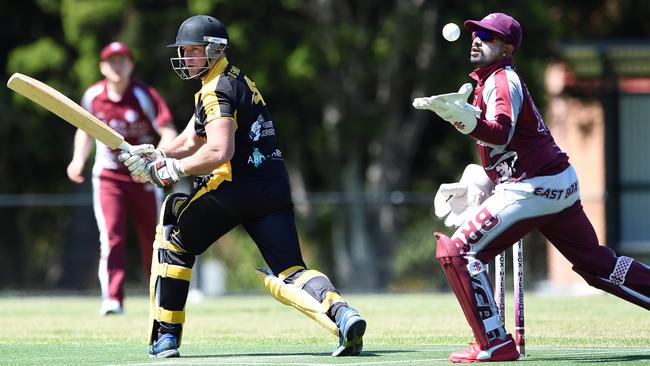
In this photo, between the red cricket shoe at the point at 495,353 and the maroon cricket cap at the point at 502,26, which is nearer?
the red cricket shoe at the point at 495,353

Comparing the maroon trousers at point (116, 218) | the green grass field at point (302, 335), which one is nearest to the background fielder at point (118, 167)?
the maroon trousers at point (116, 218)

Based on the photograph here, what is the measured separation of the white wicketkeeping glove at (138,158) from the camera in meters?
8.37

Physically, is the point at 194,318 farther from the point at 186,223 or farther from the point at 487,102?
the point at 487,102

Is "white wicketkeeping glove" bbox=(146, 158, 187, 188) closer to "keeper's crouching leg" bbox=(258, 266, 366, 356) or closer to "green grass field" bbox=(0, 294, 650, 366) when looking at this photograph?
"keeper's crouching leg" bbox=(258, 266, 366, 356)

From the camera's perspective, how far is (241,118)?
8.54 metres

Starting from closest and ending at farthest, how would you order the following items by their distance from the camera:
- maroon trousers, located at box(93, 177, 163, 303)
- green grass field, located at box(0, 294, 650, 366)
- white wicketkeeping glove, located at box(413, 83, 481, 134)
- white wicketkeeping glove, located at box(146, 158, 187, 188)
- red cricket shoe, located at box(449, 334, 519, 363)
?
white wicketkeeping glove, located at box(413, 83, 481, 134), red cricket shoe, located at box(449, 334, 519, 363), white wicketkeeping glove, located at box(146, 158, 187, 188), green grass field, located at box(0, 294, 650, 366), maroon trousers, located at box(93, 177, 163, 303)

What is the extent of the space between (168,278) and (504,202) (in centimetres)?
215

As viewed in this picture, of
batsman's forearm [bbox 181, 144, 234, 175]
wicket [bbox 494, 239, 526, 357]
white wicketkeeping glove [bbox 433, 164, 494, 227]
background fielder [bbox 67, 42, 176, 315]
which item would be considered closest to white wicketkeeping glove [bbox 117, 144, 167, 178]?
batsman's forearm [bbox 181, 144, 234, 175]

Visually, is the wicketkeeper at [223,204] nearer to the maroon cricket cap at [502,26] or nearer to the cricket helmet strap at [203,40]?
the cricket helmet strap at [203,40]

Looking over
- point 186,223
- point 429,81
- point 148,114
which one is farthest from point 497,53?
point 429,81

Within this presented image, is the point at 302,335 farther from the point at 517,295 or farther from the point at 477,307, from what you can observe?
the point at 477,307

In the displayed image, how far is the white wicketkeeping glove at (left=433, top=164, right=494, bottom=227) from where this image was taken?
8438 millimetres

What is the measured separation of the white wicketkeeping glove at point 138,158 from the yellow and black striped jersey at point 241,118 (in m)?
0.38

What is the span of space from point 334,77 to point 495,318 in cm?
1579
